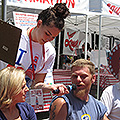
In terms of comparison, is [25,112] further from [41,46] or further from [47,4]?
[47,4]

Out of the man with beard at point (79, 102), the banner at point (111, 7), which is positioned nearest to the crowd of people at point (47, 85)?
the man with beard at point (79, 102)

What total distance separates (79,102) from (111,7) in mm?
3179

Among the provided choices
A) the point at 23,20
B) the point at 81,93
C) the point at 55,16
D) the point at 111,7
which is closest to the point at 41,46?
the point at 55,16

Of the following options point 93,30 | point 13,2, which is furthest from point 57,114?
point 93,30

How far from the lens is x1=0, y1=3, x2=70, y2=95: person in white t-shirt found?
5.71 ft

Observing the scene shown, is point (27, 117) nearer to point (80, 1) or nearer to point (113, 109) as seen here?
point (113, 109)

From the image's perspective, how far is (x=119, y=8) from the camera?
14.2ft

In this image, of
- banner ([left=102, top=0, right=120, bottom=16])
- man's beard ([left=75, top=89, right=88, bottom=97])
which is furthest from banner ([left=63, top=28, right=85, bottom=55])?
man's beard ([left=75, top=89, right=88, bottom=97])

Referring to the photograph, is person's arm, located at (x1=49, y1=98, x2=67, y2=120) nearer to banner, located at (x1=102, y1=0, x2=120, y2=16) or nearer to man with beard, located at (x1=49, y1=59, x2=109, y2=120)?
man with beard, located at (x1=49, y1=59, x2=109, y2=120)

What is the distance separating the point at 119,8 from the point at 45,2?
188 cm

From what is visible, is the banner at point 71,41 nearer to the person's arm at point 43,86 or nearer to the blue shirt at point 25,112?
the person's arm at point 43,86

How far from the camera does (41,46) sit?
196 centimetres

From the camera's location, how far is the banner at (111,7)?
4.14 meters

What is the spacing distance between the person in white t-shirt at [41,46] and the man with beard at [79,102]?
6.7 inches
